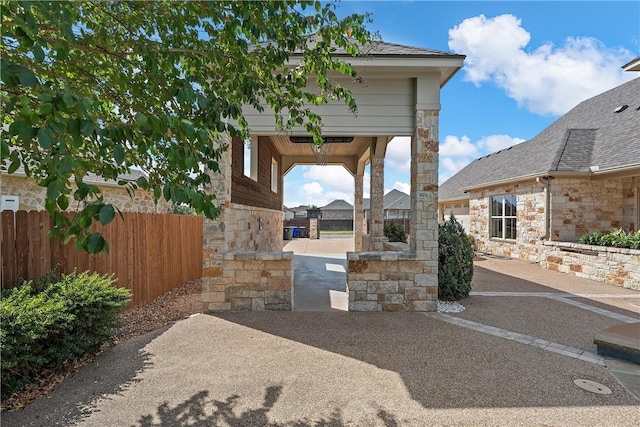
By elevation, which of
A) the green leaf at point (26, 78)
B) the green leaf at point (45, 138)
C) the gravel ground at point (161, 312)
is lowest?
the gravel ground at point (161, 312)

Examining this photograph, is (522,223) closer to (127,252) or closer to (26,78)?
(127,252)

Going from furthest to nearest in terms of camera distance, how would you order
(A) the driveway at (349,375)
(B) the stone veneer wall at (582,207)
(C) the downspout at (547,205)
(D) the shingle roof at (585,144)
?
(C) the downspout at (547,205), (B) the stone veneer wall at (582,207), (D) the shingle roof at (585,144), (A) the driveway at (349,375)

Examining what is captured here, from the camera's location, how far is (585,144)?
407 inches

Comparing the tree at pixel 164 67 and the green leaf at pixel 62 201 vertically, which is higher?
the tree at pixel 164 67

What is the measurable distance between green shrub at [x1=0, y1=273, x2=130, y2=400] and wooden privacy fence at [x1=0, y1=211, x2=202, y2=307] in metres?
0.44

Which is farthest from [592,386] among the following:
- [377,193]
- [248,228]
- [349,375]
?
[377,193]

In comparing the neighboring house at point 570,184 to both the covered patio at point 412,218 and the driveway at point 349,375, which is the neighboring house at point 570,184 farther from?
the covered patio at point 412,218

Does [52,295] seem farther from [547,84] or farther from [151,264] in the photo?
[547,84]

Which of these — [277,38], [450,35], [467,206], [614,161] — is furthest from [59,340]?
→ [467,206]

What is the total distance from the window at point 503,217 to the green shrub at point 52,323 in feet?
40.5

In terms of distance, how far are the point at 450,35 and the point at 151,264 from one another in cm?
748

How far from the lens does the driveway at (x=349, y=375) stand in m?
2.54

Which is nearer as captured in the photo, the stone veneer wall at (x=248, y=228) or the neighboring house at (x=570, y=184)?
the stone veneer wall at (x=248, y=228)

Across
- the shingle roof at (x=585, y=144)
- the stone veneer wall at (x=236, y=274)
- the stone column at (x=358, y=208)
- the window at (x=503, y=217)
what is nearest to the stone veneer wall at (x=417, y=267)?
the stone veneer wall at (x=236, y=274)
